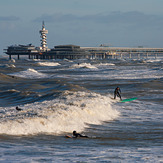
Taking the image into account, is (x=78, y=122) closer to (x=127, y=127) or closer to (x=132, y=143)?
(x=127, y=127)

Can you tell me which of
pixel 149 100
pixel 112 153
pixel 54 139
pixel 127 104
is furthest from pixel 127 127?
pixel 149 100

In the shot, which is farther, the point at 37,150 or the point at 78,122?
the point at 78,122

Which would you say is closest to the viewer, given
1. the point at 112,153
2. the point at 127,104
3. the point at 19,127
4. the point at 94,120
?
the point at 112,153

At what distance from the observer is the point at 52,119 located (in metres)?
20.9

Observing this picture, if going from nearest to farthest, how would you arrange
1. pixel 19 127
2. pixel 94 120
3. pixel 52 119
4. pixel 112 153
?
pixel 112 153, pixel 19 127, pixel 52 119, pixel 94 120

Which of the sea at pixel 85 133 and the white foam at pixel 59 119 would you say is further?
the white foam at pixel 59 119

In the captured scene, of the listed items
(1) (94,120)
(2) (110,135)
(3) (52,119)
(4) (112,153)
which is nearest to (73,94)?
(1) (94,120)

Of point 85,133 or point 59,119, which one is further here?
point 59,119

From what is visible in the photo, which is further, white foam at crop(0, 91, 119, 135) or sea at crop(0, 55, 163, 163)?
white foam at crop(0, 91, 119, 135)

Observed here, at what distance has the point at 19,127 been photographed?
18.2 meters

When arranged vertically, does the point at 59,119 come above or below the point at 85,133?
above

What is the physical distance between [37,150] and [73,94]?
20.6m

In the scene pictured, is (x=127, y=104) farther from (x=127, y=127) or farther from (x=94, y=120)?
(x=127, y=127)

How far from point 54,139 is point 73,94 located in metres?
18.1
